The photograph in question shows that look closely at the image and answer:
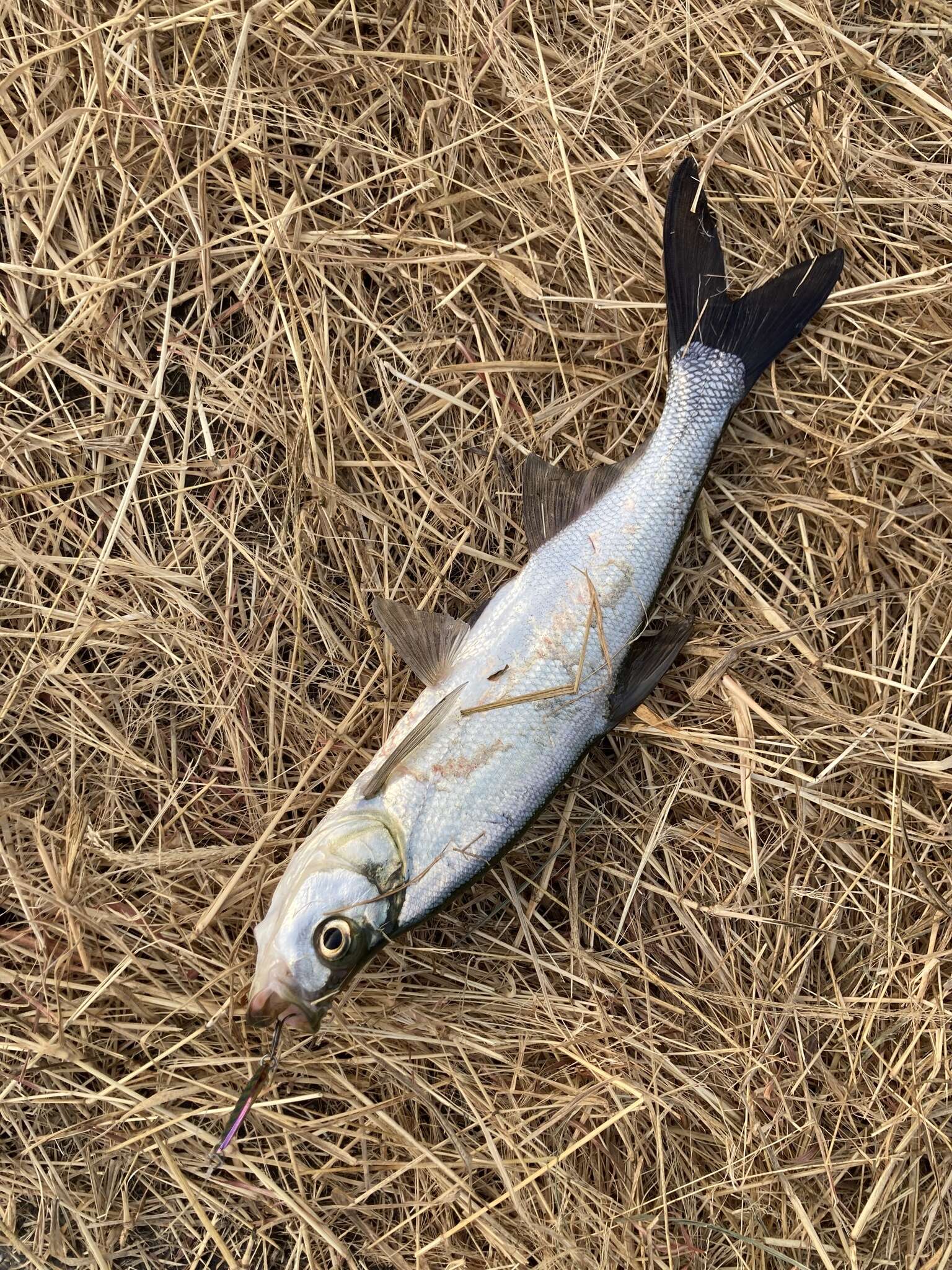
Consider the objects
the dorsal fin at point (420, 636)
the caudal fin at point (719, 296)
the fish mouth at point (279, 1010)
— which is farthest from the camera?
the caudal fin at point (719, 296)

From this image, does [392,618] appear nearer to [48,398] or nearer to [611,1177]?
[48,398]

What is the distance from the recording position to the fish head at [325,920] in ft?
6.83

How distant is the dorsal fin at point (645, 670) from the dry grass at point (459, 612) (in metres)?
0.17

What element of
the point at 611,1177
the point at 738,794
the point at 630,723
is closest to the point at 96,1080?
the point at 611,1177

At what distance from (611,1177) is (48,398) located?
2887mm

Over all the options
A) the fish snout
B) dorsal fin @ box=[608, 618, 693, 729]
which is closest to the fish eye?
the fish snout

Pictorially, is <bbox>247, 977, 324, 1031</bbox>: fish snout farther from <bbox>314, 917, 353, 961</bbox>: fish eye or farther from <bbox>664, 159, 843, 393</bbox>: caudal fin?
<bbox>664, 159, 843, 393</bbox>: caudal fin

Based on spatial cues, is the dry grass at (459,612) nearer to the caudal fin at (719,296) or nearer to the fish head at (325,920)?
the caudal fin at (719,296)

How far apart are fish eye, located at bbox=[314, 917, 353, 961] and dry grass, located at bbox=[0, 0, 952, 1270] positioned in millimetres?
494

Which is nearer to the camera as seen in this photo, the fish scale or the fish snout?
the fish snout

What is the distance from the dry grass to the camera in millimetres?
2482

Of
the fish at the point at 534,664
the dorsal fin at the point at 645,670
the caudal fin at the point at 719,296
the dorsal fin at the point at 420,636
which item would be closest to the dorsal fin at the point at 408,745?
the fish at the point at 534,664

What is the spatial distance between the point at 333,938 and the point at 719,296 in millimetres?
2069

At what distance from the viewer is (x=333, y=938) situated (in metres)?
2.09
